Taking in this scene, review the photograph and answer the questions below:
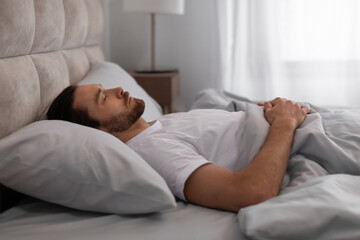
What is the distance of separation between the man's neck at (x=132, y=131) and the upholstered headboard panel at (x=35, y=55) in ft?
0.81

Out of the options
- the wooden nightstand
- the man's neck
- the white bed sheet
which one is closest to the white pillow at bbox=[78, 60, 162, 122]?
the man's neck

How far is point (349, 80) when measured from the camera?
3654 mm

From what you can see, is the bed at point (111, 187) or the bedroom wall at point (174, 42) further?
the bedroom wall at point (174, 42)

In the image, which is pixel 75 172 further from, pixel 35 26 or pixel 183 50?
pixel 183 50

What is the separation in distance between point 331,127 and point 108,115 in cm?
67

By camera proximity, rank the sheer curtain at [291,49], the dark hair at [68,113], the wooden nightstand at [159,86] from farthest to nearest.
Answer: the sheer curtain at [291,49] → the wooden nightstand at [159,86] → the dark hair at [68,113]

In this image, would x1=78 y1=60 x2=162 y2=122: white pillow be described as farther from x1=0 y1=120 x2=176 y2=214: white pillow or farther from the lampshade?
the lampshade

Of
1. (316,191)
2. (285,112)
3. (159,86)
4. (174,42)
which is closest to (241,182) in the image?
(316,191)

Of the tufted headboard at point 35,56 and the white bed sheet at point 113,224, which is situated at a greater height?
the tufted headboard at point 35,56

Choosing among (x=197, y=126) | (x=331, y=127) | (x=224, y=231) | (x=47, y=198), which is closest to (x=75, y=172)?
(x=47, y=198)

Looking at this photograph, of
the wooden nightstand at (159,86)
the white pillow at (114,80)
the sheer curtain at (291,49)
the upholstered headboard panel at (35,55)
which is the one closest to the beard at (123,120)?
the upholstered headboard panel at (35,55)

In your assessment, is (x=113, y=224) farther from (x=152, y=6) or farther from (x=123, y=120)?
(x=152, y=6)

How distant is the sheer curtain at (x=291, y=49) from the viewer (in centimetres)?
362

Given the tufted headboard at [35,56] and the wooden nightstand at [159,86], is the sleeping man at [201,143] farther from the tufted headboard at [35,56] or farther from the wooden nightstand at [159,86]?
the wooden nightstand at [159,86]
